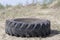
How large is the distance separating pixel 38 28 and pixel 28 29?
8.7 inches

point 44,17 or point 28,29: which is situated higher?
point 44,17

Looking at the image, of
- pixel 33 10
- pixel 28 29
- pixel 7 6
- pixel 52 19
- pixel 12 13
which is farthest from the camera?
pixel 7 6

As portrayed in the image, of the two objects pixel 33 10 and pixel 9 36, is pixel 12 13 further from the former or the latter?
pixel 9 36

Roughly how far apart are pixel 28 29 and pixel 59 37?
720mm

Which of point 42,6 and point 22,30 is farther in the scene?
point 42,6

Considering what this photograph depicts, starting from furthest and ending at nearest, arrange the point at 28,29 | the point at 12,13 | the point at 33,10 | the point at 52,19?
the point at 33,10 < the point at 12,13 < the point at 52,19 < the point at 28,29

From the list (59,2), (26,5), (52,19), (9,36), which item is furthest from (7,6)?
(9,36)

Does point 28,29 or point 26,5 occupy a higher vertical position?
point 26,5

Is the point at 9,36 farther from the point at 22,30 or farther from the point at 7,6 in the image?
the point at 7,6

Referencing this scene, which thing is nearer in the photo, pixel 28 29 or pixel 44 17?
pixel 28 29

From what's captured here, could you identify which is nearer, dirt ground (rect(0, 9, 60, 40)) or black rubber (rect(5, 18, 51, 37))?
black rubber (rect(5, 18, 51, 37))

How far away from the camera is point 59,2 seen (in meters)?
8.97

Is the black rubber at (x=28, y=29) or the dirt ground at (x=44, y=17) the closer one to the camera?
the black rubber at (x=28, y=29)

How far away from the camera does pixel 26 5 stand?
9609 mm
